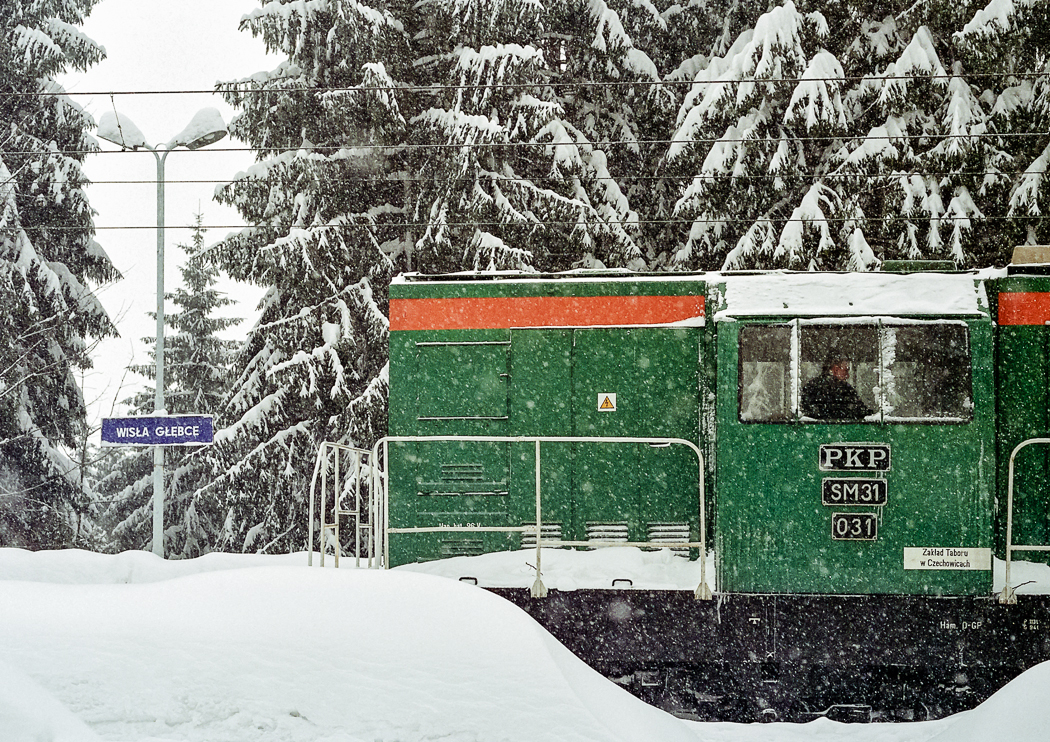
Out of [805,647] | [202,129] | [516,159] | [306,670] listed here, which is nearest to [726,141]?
[516,159]

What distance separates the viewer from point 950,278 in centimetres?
768

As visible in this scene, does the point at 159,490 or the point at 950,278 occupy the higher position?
the point at 950,278

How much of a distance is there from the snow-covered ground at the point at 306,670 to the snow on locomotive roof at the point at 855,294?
2.69m

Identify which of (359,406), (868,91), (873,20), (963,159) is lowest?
(359,406)

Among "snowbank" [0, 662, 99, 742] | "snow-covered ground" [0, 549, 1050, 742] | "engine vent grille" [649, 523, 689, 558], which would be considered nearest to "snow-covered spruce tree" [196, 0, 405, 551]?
"engine vent grille" [649, 523, 689, 558]

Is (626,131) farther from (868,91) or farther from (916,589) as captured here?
(916,589)

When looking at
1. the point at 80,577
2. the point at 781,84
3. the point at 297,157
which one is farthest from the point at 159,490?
the point at 781,84

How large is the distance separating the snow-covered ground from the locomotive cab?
61.2 inches

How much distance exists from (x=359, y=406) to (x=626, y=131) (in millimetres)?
7031

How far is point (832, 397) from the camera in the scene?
7477mm

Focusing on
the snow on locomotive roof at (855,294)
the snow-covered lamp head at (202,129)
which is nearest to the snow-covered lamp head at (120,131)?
the snow-covered lamp head at (202,129)

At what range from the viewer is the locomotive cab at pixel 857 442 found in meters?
7.41

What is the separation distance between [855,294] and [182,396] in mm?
29114

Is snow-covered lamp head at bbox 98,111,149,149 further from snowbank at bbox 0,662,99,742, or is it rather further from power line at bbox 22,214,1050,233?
snowbank at bbox 0,662,99,742
